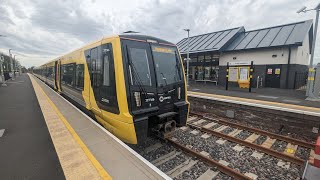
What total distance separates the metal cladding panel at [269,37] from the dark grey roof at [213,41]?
133 inches

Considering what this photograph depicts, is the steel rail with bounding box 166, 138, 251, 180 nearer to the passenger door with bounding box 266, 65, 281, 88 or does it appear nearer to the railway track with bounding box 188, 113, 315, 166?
the railway track with bounding box 188, 113, 315, 166

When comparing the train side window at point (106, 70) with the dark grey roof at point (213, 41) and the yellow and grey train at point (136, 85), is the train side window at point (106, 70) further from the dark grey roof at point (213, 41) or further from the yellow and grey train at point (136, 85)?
the dark grey roof at point (213, 41)

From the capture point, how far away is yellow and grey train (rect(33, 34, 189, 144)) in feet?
13.9

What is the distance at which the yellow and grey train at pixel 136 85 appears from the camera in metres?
4.22

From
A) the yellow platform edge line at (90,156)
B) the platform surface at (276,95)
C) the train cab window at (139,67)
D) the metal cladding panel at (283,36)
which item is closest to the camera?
the yellow platform edge line at (90,156)

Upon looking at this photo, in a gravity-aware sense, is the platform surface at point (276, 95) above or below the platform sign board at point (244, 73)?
below

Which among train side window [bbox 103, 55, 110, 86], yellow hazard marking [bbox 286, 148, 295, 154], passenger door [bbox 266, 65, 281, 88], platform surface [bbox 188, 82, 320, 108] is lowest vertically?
yellow hazard marking [bbox 286, 148, 295, 154]

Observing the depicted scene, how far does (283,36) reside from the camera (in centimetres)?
1664

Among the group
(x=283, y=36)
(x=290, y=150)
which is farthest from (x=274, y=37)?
(x=290, y=150)

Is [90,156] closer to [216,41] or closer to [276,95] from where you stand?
[276,95]

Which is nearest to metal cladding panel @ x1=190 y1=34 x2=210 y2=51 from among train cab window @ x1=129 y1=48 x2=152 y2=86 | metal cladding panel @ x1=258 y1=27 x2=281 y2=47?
metal cladding panel @ x1=258 y1=27 x2=281 y2=47

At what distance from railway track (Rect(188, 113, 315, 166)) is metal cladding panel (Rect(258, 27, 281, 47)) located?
42.9 ft

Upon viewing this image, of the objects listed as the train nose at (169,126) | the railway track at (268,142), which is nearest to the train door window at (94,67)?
the train nose at (169,126)

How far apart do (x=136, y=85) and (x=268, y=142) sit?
4.77m
